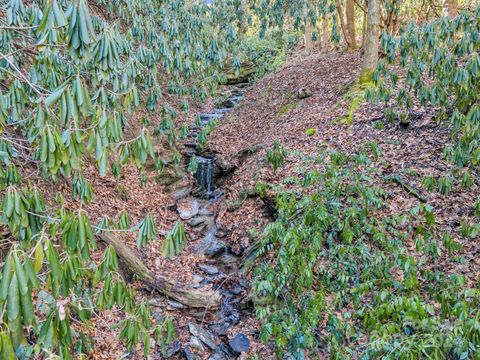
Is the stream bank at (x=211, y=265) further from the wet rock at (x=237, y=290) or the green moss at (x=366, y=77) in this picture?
the green moss at (x=366, y=77)

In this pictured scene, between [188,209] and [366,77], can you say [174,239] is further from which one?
[366,77]

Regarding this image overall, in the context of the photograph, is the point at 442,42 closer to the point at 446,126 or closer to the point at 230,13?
the point at 446,126

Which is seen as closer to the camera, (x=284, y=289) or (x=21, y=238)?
(x=21, y=238)

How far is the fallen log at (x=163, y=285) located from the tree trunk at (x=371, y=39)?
6.07 m

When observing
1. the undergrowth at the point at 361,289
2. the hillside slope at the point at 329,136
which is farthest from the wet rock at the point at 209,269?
the undergrowth at the point at 361,289

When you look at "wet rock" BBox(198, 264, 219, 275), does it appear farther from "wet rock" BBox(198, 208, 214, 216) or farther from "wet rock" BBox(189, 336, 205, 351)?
"wet rock" BBox(198, 208, 214, 216)

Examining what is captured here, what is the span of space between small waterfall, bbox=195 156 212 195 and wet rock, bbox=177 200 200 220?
747 millimetres

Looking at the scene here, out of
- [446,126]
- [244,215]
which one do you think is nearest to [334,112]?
[446,126]

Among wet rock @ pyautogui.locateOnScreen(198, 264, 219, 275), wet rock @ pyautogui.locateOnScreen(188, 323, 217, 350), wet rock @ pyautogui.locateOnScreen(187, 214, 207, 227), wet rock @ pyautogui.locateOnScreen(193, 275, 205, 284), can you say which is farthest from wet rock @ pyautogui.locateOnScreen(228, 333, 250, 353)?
wet rock @ pyautogui.locateOnScreen(187, 214, 207, 227)

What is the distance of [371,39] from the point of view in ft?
25.0

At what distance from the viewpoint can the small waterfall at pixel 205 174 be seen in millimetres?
9312

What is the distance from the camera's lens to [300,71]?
12719 mm

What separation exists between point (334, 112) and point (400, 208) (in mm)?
3872

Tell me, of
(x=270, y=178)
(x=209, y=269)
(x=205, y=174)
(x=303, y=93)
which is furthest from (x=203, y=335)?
(x=303, y=93)
